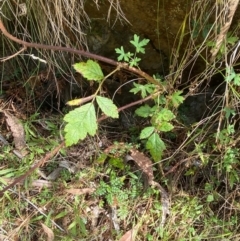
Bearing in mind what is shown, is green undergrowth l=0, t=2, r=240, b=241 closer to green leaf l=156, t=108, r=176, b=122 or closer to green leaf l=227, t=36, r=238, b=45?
green leaf l=156, t=108, r=176, b=122

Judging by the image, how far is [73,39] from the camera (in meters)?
1.87

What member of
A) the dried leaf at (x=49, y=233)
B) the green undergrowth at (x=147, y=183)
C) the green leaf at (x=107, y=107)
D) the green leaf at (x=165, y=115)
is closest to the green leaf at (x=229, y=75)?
the green undergrowth at (x=147, y=183)

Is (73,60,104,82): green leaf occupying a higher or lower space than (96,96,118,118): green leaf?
higher

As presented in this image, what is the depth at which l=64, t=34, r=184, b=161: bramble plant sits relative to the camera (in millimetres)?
1454

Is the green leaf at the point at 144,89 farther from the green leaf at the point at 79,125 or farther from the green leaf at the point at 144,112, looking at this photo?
the green leaf at the point at 79,125

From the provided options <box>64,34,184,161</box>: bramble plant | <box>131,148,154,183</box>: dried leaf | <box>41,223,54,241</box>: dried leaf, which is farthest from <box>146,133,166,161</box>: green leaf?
<box>41,223,54,241</box>: dried leaf

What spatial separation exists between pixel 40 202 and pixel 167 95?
743mm

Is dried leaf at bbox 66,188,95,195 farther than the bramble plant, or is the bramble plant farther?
dried leaf at bbox 66,188,95,195

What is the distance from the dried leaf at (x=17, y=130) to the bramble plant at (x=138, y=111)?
0.64m

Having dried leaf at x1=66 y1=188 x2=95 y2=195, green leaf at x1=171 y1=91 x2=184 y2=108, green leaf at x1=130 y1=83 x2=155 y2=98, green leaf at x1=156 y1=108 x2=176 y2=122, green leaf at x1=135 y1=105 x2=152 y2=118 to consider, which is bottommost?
dried leaf at x1=66 y1=188 x2=95 y2=195

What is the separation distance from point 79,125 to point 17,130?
2.45ft

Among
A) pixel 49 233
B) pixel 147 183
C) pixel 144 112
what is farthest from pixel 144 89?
pixel 49 233

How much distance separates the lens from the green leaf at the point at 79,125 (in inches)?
57.0

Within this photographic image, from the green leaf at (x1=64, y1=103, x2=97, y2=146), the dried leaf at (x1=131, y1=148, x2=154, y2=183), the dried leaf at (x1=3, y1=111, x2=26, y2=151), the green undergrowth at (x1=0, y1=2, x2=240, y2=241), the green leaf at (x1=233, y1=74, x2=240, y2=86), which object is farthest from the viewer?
the dried leaf at (x1=3, y1=111, x2=26, y2=151)
